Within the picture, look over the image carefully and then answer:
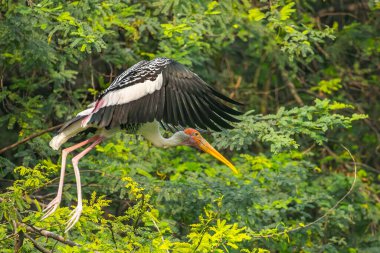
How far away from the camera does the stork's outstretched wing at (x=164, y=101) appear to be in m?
6.23

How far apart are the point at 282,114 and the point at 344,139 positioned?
8.72 feet

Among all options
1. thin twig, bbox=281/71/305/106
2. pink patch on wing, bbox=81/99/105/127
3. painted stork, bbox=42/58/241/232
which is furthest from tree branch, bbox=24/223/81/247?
thin twig, bbox=281/71/305/106

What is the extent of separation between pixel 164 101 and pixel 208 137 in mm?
1929

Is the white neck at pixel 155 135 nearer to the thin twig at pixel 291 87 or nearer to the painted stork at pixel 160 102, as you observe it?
the painted stork at pixel 160 102

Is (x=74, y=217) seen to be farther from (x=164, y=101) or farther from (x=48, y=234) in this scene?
(x=164, y=101)

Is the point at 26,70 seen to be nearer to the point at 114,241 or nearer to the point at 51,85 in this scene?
the point at 51,85

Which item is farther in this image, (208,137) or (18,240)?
(208,137)

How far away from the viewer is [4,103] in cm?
803

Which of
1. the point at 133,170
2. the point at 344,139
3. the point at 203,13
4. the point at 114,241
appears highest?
the point at 203,13

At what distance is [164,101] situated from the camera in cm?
629

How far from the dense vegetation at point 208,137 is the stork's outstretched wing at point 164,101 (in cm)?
52

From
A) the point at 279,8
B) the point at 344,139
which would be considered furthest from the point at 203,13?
the point at 344,139

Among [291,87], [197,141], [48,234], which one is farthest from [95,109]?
[291,87]

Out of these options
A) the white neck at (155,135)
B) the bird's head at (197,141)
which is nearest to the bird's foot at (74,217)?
the white neck at (155,135)
